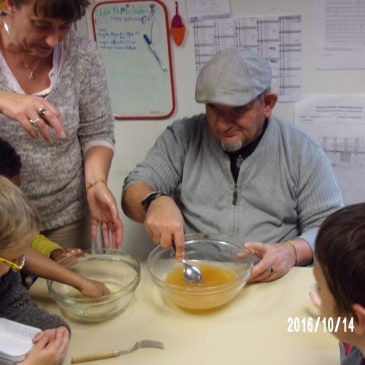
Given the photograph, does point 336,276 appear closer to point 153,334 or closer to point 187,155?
point 153,334

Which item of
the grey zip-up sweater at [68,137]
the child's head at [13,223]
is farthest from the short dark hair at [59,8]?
the child's head at [13,223]

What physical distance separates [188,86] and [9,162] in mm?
1064

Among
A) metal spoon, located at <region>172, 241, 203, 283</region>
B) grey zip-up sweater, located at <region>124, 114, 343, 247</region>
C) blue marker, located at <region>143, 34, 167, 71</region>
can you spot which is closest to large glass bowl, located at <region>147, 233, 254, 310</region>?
metal spoon, located at <region>172, 241, 203, 283</region>

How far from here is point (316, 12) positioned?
1.94m

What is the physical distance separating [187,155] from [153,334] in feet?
2.75

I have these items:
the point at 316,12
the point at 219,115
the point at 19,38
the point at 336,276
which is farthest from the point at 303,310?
the point at 316,12

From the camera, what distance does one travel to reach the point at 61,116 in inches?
61.4

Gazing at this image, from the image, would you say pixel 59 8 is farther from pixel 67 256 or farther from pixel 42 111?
pixel 67 256

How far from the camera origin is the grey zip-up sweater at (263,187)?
5.72 ft

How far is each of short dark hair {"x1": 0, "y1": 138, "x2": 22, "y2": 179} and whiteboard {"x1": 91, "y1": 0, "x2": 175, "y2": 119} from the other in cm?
96

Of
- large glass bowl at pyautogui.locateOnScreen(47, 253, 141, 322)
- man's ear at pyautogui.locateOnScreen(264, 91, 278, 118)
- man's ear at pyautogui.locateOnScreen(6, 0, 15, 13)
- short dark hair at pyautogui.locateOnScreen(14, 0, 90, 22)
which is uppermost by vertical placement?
man's ear at pyautogui.locateOnScreen(6, 0, 15, 13)

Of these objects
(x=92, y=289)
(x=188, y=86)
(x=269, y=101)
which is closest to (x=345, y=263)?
(x=92, y=289)

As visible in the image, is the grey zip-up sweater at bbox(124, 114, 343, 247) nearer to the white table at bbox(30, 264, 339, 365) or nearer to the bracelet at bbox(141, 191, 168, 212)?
the bracelet at bbox(141, 191, 168, 212)

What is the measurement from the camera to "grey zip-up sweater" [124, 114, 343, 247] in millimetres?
1742
